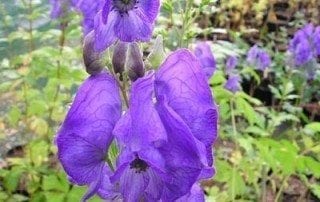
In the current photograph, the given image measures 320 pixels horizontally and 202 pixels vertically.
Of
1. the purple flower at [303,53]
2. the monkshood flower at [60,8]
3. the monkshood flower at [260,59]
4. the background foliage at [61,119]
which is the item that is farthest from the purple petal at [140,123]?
the monkshood flower at [260,59]

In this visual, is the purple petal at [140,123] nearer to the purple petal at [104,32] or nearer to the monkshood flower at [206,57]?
the purple petal at [104,32]

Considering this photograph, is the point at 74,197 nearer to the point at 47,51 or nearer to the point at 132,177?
the point at 47,51

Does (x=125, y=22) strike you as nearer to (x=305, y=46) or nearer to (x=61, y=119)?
(x=61, y=119)

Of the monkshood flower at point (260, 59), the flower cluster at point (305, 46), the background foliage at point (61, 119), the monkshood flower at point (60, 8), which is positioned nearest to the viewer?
the background foliage at point (61, 119)

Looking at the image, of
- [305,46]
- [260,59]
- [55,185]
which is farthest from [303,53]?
[55,185]

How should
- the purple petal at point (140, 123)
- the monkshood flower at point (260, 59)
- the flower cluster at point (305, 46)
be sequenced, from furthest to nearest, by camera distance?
the monkshood flower at point (260, 59) → the flower cluster at point (305, 46) → the purple petal at point (140, 123)
